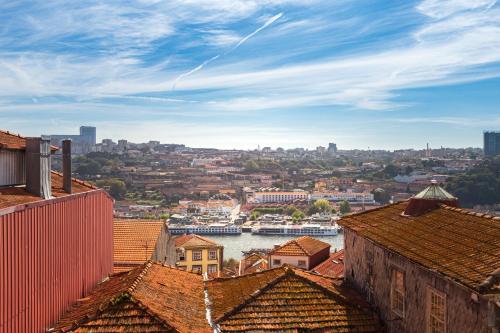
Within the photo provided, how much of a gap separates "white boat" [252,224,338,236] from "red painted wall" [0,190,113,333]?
76.8 meters

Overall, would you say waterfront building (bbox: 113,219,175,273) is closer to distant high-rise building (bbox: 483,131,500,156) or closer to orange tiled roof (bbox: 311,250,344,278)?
orange tiled roof (bbox: 311,250,344,278)

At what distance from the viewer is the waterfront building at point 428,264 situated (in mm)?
5801

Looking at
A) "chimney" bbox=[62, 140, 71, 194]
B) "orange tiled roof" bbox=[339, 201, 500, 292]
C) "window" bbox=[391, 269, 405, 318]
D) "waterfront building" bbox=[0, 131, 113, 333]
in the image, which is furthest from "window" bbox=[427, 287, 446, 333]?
"chimney" bbox=[62, 140, 71, 194]

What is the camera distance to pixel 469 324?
5.82 m

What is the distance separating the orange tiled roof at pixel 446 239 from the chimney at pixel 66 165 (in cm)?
538

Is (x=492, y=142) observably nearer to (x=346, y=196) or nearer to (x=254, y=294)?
(x=346, y=196)

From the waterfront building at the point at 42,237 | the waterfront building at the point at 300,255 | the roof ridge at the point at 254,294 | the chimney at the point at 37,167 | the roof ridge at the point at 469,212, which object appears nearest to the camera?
the waterfront building at the point at 42,237

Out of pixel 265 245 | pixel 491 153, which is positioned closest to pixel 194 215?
pixel 265 245

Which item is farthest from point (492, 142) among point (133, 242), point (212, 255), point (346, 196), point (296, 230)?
point (133, 242)

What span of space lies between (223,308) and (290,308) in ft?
3.62

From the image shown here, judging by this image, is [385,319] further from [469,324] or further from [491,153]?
[491,153]

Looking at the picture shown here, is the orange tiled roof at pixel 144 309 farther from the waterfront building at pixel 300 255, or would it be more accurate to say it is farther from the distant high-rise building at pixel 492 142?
the distant high-rise building at pixel 492 142

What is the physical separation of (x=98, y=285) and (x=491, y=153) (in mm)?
204884

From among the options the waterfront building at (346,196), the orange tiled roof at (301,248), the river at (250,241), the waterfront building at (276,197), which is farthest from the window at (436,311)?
the waterfront building at (276,197)
